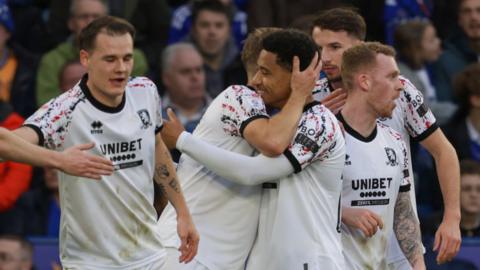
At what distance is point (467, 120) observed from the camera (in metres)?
12.2

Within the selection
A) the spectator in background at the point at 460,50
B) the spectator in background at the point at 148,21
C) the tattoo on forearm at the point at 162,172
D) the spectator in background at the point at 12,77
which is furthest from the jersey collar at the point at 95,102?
the spectator in background at the point at 460,50

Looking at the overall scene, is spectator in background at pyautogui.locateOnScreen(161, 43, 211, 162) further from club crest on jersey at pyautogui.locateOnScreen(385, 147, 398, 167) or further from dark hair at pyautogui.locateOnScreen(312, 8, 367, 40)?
club crest on jersey at pyautogui.locateOnScreen(385, 147, 398, 167)

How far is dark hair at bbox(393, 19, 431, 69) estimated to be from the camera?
13070 mm

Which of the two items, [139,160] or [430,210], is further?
[430,210]

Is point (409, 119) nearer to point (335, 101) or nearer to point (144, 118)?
point (335, 101)

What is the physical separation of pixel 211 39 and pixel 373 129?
15.1ft

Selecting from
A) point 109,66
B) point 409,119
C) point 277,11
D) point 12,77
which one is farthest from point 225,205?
point 277,11

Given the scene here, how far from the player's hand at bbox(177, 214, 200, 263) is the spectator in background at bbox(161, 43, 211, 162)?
161 inches

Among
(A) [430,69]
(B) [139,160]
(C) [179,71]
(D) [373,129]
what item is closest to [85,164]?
(B) [139,160]

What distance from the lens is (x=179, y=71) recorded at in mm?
12570

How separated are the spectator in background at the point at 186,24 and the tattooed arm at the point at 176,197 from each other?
4837 mm

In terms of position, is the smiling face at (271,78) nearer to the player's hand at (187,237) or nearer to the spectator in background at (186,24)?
the player's hand at (187,237)

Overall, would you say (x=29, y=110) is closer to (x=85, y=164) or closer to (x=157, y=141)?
(x=157, y=141)

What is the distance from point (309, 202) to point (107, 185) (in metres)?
1.12
